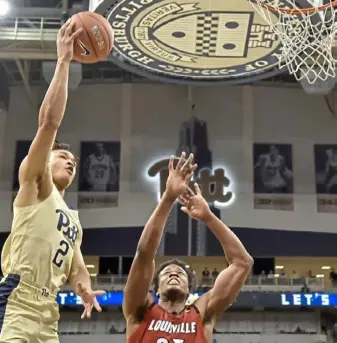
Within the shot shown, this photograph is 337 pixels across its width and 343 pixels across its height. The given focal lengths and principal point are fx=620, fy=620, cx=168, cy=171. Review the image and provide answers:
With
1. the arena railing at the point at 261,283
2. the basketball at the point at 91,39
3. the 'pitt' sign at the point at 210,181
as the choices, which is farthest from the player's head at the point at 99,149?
the basketball at the point at 91,39

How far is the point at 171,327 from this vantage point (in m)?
2.88

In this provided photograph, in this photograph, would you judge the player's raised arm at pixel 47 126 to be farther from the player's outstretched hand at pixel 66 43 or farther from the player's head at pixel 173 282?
the player's head at pixel 173 282

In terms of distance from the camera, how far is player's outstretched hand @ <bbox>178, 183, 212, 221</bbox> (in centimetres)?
312

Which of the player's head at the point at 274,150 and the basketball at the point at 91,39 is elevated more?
the player's head at the point at 274,150

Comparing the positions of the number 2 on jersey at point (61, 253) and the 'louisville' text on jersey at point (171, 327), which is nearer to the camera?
the number 2 on jersey at point (61, 253)

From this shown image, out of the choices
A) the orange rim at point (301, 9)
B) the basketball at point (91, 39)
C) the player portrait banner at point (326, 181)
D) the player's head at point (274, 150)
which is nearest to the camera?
the basketball at point (91, 39)

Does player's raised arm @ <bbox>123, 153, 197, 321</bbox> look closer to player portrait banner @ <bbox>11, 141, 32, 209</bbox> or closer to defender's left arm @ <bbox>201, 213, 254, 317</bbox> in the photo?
defender's left arm @ <bbox>201, 213, 254, 317</bbox>

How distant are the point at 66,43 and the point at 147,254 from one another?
1026mm

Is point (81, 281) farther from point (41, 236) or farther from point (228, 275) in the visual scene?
point (228, 275)

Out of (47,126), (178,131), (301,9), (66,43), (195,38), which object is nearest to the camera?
(47,126)

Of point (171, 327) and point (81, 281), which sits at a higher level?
point (81, 281)

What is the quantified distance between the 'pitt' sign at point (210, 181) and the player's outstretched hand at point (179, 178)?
48.8ft

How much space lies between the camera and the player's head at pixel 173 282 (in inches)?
116

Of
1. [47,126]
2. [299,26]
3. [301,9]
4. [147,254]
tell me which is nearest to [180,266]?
[147,254]
